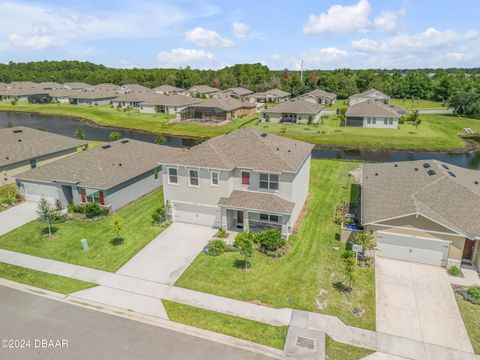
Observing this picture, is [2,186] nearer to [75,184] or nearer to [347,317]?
[75,184]

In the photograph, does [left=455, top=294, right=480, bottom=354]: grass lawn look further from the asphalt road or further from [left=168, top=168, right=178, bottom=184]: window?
[left=168, top=168, right=178, bottom=184]: window

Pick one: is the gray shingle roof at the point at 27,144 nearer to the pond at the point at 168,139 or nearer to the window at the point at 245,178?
the pond at the point at 168,139

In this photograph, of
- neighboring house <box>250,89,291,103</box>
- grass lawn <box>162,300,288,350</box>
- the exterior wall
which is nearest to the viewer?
grass lawn <box>162,300,288,350</box>

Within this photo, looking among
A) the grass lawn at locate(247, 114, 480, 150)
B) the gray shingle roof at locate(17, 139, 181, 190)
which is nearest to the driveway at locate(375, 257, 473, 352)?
the gray shingle roof at locate(17, 139, 181, 190)

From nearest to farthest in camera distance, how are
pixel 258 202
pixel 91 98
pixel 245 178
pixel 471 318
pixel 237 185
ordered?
pixel 471 318 → pixel 258 202 → pixel 245 178 → pixel 237 185 → pixel 91 98

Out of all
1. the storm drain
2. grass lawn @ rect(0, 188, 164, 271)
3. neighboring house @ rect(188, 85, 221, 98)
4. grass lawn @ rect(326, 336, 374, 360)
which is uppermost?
neighboring house @ rect(188, 85, 221, 98)

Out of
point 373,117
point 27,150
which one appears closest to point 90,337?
point 27,150

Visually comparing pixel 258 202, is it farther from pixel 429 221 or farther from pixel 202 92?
pixel 202 92
